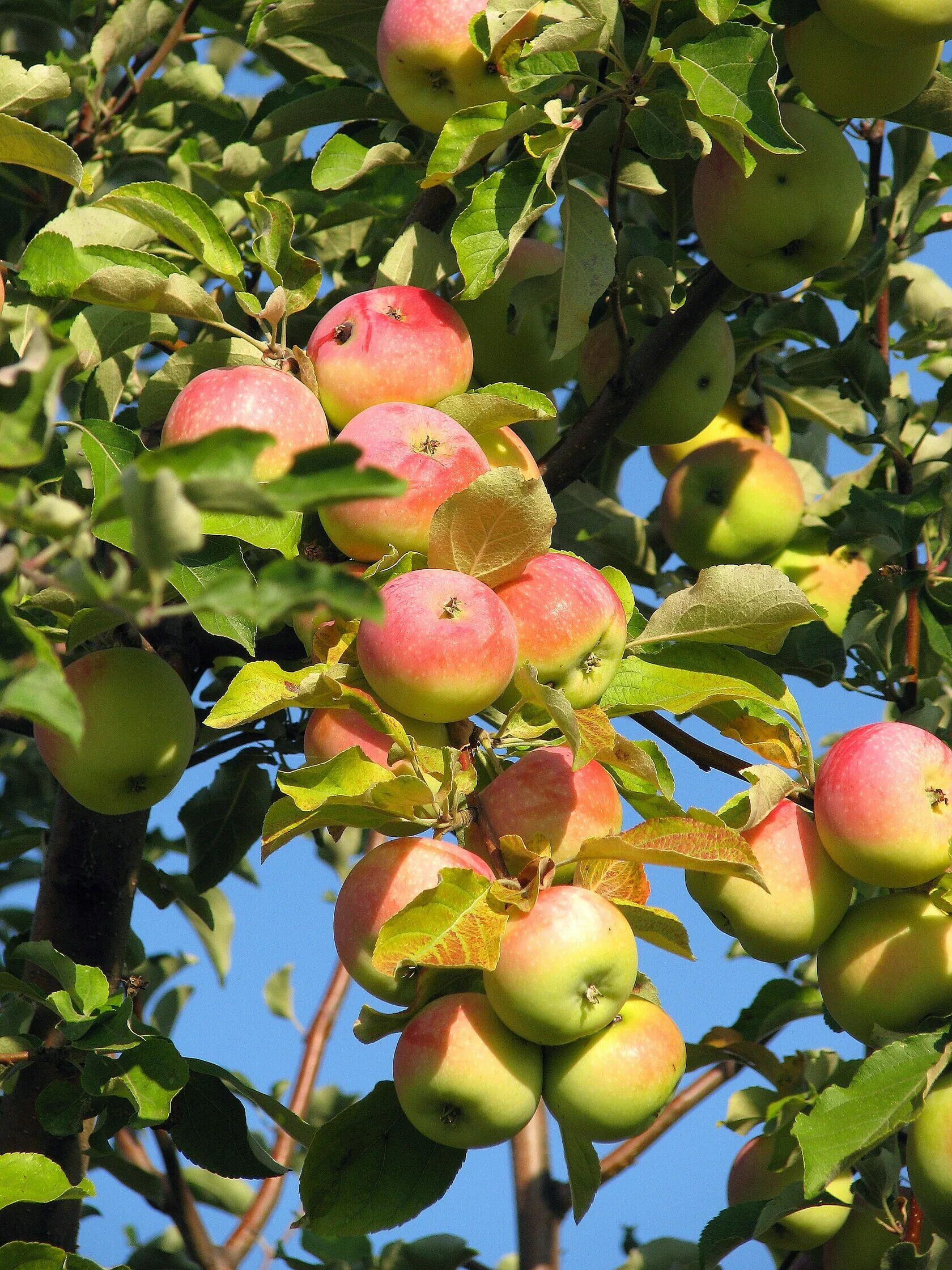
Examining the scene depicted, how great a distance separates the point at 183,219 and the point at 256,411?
14.3 inches

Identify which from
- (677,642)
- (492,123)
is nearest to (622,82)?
(492,123)

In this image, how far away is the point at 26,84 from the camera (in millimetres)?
1754

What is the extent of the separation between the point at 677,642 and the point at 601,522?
860 millimetres

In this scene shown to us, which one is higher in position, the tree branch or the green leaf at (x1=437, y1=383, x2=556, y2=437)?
the green leaf at (x1=437, y1=383, x2=556, y2=437)

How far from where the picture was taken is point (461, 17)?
1.84 metres

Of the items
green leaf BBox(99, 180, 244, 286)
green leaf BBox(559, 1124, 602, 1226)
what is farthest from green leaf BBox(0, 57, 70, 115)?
green leaf BBox(559, 1124, 602, 1226)

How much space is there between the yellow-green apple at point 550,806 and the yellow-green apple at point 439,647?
0.36ft

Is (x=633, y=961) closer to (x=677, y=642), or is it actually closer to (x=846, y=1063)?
(x=677, y=642)

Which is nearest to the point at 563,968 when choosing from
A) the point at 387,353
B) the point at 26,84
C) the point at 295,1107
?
the point at 387,353

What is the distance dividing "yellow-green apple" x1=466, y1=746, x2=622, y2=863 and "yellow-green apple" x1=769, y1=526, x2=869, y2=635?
4.28 ft

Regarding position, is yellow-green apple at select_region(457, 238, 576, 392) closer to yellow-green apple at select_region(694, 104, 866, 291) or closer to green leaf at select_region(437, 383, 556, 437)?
yellow-green apple at select_region(694, 104, 866, 291)

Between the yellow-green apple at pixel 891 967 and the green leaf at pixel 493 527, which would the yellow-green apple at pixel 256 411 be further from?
the yellow-green apple at pixel 891 967

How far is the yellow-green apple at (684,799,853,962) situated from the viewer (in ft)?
5.41

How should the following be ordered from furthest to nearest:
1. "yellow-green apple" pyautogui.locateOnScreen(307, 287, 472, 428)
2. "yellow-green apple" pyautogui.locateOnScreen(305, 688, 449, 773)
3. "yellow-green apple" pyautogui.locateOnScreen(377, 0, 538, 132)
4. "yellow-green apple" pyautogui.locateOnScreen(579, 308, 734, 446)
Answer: "yellow-green apple" pyautogui.locateOnScreen(579, 308, 734, 446), "yellow-green apple" pyautogui.locateOnScreen(377, 0, 538, 132), "yellow-green apple" pyautogui.locateOnScreen(307, 287, 472, 428), "yellow-green apple" pyautogui.locateOnScreen(305, 688, 449, 773)
